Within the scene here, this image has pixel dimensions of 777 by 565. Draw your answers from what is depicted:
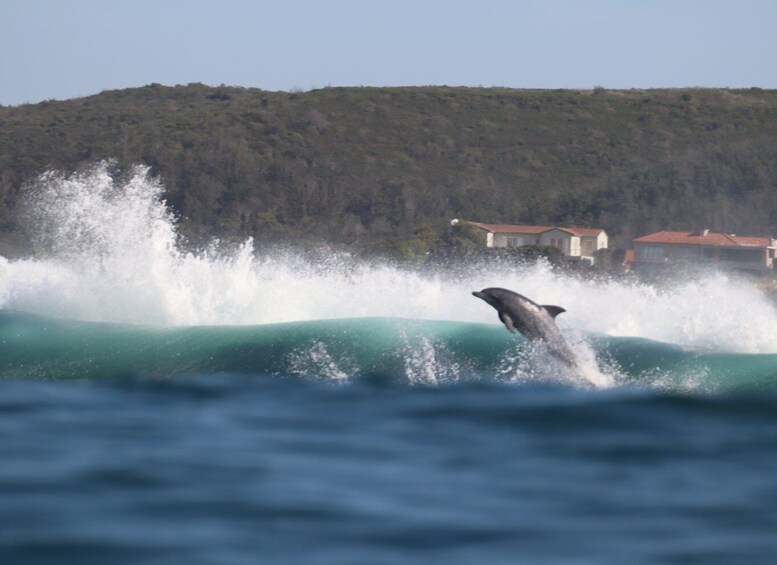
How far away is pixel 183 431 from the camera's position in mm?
13477

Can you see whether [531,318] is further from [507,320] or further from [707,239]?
[707,239]

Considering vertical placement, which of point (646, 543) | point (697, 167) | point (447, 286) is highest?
point (697, 167)

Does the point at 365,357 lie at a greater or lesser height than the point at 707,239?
lesser

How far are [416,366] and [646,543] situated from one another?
936 centimetres

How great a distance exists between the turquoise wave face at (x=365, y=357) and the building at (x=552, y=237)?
5168 centimetres

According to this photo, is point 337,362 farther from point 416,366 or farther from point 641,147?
point 641,147

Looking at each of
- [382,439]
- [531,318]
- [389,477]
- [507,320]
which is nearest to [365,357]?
[507,320]

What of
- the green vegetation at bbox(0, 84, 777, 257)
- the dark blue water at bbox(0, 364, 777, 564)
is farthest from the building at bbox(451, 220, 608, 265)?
the dark blue water at bbox(0, 364, 777, 564)

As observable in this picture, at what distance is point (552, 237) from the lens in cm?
7581

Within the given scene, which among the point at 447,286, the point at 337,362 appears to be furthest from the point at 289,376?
the point at 447,286

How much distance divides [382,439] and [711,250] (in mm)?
62159

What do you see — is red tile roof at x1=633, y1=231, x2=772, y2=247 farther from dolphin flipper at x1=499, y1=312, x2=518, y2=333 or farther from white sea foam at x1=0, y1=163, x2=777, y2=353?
dolphin flipper at x1=499, y1=312, x2=518, y2=333

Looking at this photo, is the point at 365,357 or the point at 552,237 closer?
the point at 365,357

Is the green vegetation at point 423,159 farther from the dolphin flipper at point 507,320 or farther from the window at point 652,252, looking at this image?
the dolphin flipper at point 507,320
